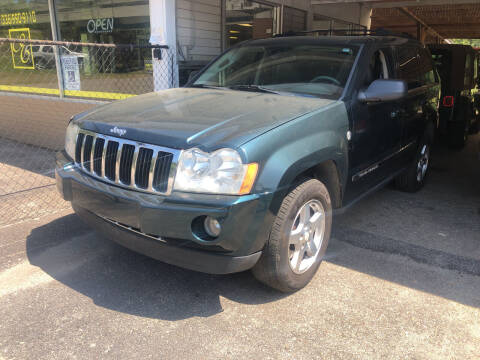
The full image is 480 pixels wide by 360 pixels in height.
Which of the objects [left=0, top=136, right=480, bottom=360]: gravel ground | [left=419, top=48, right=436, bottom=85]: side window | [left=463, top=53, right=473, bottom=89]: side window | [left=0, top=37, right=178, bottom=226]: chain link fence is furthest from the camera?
[left=463, top=53, right=473, bottom=89]: side window

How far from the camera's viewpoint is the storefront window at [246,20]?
7414mm

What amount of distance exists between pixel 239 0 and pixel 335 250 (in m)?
5.34

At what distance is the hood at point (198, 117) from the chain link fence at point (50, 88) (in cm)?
235

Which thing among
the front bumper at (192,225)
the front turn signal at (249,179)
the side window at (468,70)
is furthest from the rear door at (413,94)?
the side window at (468,70)

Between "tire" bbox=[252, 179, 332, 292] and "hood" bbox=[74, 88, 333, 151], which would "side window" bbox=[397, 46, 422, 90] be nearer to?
"hood" bbox=[74, 88, 333, 151]

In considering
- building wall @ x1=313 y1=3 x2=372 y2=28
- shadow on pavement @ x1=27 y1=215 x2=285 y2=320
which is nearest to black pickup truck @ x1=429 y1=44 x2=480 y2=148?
building wall @ x1=313 y1=3 x2=372 y2=28

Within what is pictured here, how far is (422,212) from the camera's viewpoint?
4.79m

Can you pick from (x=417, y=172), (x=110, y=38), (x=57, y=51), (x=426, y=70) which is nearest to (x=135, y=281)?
(x=417, y=172)

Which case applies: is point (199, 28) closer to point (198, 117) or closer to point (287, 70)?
point (287, 70)

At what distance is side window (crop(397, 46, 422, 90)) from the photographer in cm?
445

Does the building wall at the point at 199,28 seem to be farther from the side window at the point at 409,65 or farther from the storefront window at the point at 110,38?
the side window at the point at 409,65

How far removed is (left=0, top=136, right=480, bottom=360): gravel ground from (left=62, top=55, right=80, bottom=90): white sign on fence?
382cm

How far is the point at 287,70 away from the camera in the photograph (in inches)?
155

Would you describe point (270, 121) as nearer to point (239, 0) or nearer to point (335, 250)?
point (335, 250)
